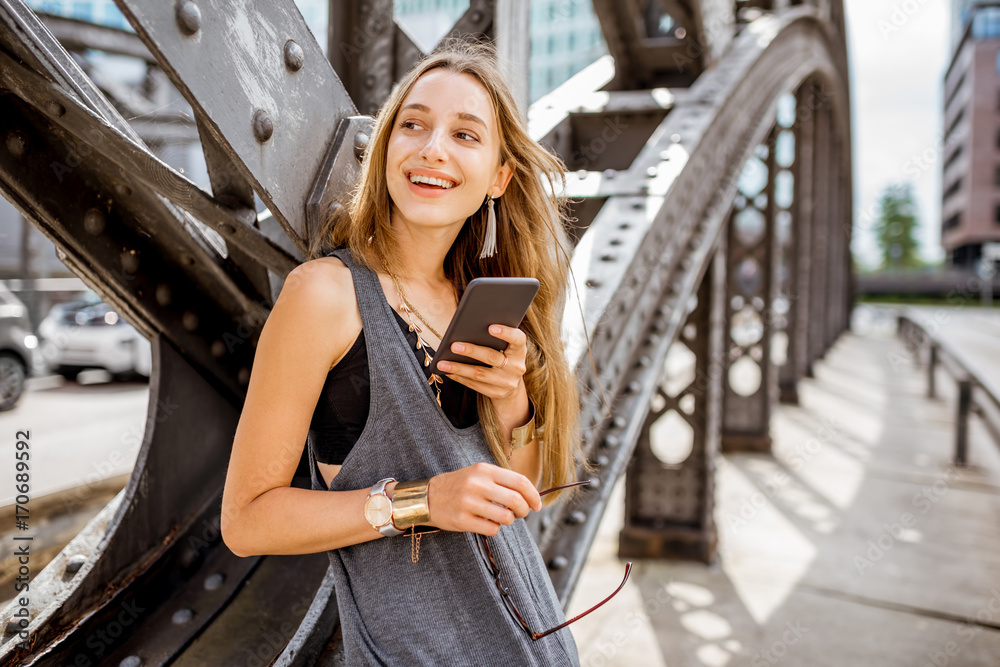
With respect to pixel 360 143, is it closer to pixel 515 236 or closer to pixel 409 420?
pixel 515 236

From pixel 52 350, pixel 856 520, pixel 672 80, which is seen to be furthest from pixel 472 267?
pixel 52 350

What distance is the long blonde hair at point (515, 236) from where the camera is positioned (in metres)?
A: 1.36

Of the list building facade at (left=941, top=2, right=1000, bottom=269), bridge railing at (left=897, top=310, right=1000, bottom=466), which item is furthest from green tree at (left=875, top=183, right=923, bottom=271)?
bridge railing at (left=897, top=310, right=1000, bottom=466)

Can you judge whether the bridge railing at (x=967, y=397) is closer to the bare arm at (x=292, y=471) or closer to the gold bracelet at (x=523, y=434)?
the gold bracelet at (x=523, y=434)

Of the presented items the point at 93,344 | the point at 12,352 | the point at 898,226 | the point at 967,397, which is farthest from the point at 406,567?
the point at 898,226

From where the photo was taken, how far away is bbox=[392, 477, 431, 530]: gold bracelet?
1.11 meters

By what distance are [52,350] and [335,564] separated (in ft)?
44.3

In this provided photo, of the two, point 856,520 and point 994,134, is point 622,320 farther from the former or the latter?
point 994,134

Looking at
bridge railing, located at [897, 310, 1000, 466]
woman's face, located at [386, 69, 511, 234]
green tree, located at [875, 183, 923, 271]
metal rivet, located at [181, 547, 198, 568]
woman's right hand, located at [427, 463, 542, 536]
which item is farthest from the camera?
green tree, located at [875, 183, 923, 271]

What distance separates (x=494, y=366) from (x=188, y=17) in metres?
0.74

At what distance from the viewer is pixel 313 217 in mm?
1448

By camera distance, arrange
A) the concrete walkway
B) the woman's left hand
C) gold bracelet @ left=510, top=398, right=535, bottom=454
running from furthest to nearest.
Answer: the concrete walkway < gold bracelet @ left=510, top=398, right=535, bottom=454 < the woman's left hand

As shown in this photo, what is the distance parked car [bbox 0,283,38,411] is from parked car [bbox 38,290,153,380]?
8.04 ft

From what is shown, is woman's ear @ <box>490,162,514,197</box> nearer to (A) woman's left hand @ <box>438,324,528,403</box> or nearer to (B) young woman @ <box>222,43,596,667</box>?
(B) young woman @ <box>222,43,596,667</box>
